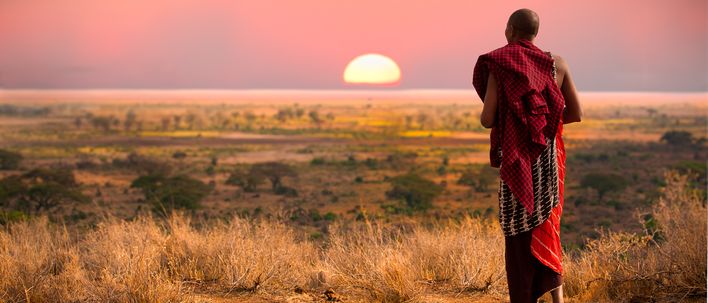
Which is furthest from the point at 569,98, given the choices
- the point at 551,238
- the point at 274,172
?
the point at 274,172

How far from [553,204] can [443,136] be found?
64.2m

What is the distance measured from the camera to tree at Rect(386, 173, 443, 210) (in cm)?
3225

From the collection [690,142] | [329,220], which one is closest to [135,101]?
[690,142]

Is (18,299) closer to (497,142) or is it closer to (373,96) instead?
(497,142)

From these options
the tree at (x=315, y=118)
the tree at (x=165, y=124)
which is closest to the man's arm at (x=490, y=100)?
the tree at (x=165, y=124)

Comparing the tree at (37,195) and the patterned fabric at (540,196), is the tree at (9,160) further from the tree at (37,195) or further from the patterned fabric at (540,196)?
the patterned fabric at (540,196)

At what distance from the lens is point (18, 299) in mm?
6086

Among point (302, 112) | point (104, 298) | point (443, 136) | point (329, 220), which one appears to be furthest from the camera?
point (302, 112)

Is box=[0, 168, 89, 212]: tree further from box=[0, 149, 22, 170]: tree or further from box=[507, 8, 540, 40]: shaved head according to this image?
box=[507, 8, 540, 40]: shaved head

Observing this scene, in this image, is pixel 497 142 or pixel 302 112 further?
pixel 302 112

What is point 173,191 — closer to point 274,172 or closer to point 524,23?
point 274,172

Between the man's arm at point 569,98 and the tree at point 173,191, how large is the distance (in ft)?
81.0

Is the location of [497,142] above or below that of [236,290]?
above

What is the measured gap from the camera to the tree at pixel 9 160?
45572 millimetres
